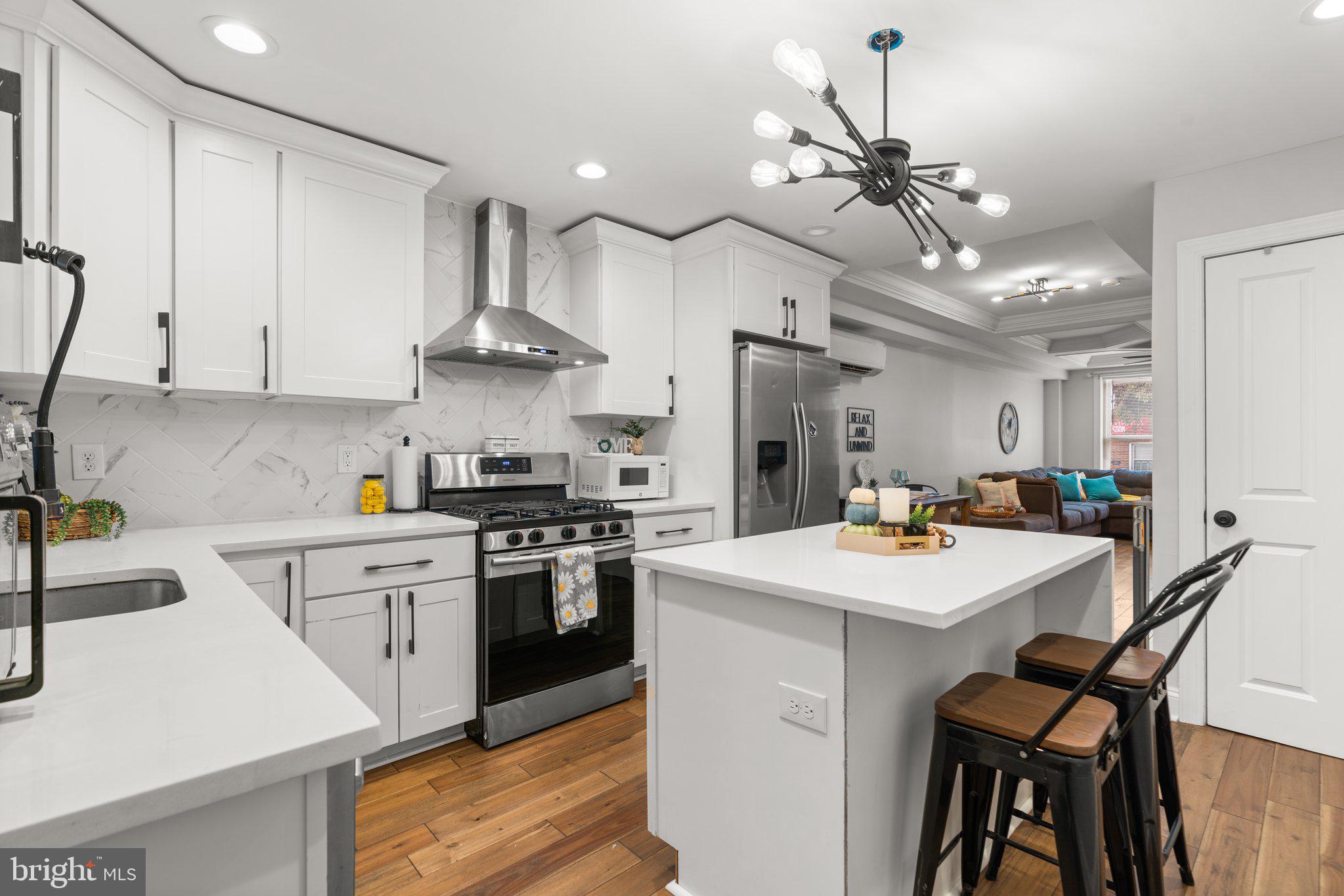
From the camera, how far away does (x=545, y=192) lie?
314 centimetres

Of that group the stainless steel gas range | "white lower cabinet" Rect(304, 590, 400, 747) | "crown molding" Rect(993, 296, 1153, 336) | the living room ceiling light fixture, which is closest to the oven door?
the stainless steel gas range

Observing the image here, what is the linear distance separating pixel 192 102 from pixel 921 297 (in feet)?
16.6

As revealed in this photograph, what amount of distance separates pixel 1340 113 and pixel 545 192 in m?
3.19

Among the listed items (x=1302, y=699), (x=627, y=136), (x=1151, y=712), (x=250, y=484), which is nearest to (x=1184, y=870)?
(x=1151, y=712)

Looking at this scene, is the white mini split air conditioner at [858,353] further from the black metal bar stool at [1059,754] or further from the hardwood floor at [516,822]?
the black metal bar stool at [1059,754]

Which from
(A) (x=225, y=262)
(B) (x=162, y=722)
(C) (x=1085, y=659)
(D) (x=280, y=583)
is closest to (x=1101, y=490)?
(C) (x=1085, y=659)

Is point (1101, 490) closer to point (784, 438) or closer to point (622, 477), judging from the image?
point (784, 438)

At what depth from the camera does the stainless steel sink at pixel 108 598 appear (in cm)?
150

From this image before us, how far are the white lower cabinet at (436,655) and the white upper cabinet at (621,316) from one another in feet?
4.44

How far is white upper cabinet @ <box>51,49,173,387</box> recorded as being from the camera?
1.83m

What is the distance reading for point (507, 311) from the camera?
3139 millimetres

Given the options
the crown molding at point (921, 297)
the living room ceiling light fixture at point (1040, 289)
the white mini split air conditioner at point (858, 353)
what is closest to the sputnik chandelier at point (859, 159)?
the crown molding at point (921, 297)

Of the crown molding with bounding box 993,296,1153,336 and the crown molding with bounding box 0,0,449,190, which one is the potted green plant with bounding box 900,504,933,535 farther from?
the crown molding with bounding box 993,296,1153,336

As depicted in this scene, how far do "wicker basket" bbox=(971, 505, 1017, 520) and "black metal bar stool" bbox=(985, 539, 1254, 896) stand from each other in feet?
17.6
